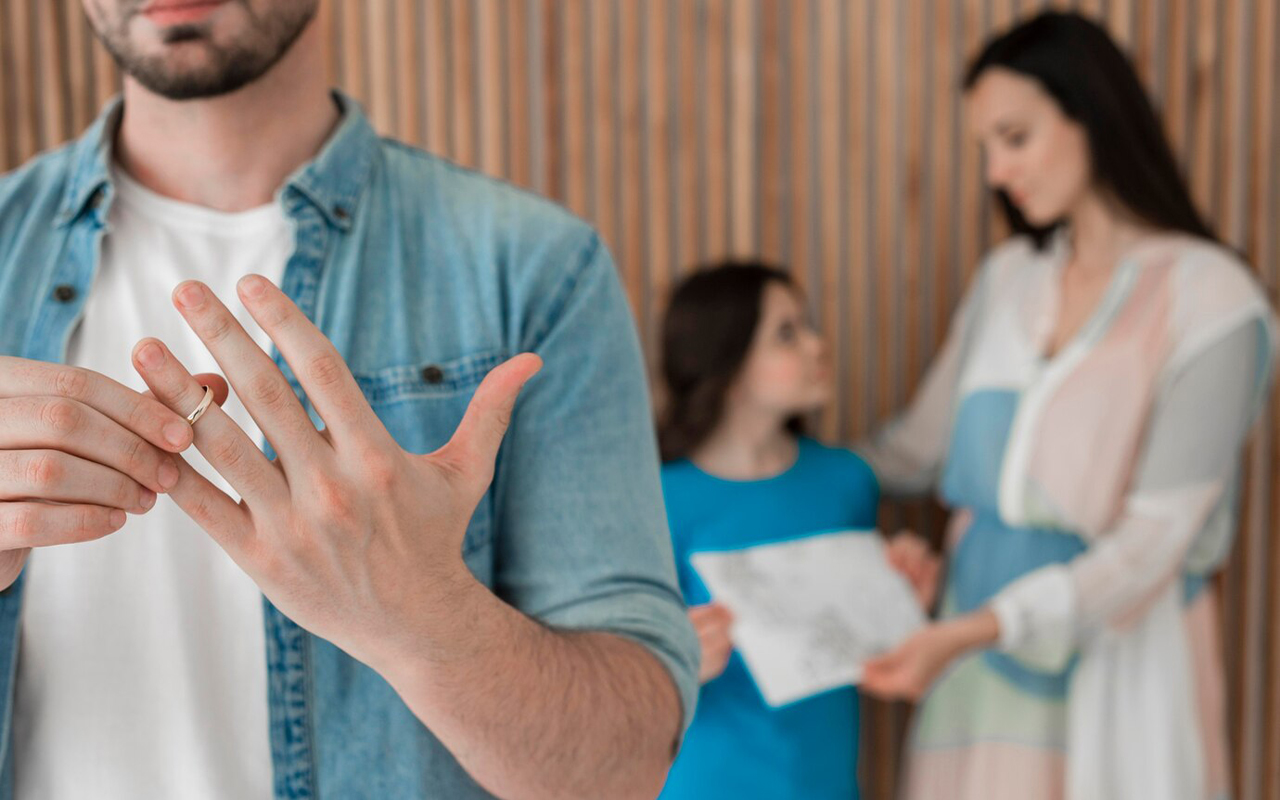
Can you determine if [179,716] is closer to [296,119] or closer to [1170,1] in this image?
[296,119]

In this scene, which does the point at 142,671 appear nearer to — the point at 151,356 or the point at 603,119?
the point at 151,356

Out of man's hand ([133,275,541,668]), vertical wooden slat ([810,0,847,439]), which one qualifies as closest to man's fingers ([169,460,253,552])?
man's hand ([133,275,541,668])

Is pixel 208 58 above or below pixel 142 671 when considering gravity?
above

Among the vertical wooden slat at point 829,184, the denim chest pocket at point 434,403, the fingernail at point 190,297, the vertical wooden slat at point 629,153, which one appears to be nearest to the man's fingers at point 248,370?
the fingernail at point 190,297

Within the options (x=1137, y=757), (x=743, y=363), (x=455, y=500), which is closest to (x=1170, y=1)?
(x=743, y=363)

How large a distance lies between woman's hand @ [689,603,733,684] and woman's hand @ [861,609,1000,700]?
33 cm

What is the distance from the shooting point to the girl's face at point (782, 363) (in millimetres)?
2172

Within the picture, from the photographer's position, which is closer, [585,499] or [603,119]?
[585,499]

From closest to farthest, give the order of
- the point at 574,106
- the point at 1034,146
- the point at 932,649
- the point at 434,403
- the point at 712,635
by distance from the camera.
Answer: the point at 434,403 < the point at 712,635 < the point at 932,649 < the point at 1034,146 < the point at 574,106

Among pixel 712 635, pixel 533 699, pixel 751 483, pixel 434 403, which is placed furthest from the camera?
pixel 751 483

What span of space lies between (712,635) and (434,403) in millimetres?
910

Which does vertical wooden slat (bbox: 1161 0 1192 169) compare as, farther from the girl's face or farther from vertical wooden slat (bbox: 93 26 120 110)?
vertical wooden slat (bbox: 93 26 120 110)

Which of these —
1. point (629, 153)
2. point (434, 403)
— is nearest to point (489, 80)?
point (629, 153)

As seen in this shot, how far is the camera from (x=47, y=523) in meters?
0.67
